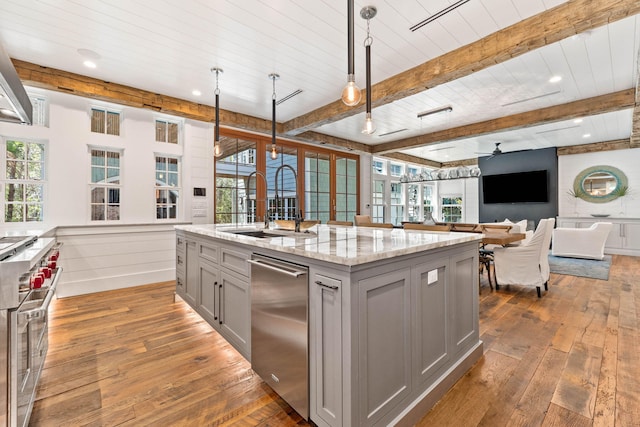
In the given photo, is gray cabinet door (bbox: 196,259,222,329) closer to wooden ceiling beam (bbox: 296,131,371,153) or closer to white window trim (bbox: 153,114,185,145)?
white window trim (bbox: 153,114,185,145)

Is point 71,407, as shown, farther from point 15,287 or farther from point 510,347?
point 510,347

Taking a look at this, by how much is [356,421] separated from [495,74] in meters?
4.01

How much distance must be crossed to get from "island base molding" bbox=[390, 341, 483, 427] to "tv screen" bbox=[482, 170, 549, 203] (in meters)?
7.51

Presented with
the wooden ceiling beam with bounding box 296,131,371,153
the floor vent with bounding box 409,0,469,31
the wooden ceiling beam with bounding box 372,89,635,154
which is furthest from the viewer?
the wooden ceiling beam with bounding box 296,131,371,153

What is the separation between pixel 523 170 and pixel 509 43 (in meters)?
6.89

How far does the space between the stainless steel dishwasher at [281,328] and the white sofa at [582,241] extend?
712cm

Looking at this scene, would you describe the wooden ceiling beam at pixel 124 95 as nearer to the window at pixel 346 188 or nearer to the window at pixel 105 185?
the window at pixel 105 185

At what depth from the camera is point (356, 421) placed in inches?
49.9

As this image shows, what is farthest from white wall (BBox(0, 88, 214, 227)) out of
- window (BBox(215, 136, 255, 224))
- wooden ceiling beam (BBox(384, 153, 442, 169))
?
wooden ceiling beam (BBox(384, 153, 442, 169))

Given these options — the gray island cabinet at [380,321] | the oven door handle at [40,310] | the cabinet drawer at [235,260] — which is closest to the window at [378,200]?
the gray island cabinet at [380,321]

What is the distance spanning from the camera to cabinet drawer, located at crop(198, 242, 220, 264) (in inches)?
96.4

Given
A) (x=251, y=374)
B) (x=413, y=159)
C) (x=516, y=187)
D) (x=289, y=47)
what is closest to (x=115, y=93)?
(x=289, y=47)

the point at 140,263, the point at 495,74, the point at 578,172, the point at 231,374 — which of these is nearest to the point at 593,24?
the point at 495,74

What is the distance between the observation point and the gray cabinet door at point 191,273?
2.85m
